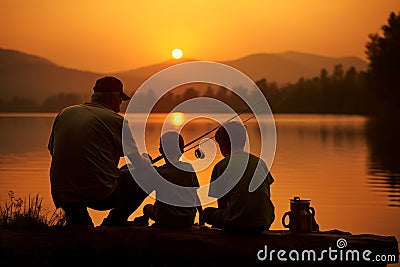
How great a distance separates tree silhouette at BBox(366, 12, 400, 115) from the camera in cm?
6719

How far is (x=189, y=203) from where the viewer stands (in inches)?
248

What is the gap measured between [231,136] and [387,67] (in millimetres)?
63419

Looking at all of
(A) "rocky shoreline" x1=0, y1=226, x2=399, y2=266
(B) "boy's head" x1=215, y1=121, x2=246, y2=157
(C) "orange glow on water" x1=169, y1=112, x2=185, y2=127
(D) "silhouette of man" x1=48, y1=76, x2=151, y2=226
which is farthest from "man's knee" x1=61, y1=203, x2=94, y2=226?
(C) "orange glow on water" x1=169, y1=112, x2=185, y2=127

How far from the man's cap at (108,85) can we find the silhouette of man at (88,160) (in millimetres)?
125

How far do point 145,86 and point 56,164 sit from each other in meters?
0.95

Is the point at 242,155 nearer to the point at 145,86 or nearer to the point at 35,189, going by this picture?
the point at 145,86

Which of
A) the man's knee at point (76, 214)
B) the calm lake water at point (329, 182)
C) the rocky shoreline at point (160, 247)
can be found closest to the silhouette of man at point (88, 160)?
the man's knee at point (76, 214)

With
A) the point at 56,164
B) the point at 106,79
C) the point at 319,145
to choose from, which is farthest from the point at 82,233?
the point at 319,145

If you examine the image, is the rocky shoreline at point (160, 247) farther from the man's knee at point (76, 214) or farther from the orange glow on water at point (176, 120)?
the orange glow on water at point (176, 120)

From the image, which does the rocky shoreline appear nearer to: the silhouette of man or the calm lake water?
the silhouette of man

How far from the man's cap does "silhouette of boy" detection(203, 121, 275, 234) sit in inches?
33.9

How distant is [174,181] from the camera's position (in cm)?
629

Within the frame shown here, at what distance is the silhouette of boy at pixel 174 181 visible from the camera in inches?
244

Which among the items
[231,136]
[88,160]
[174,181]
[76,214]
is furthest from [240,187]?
[76,214]
